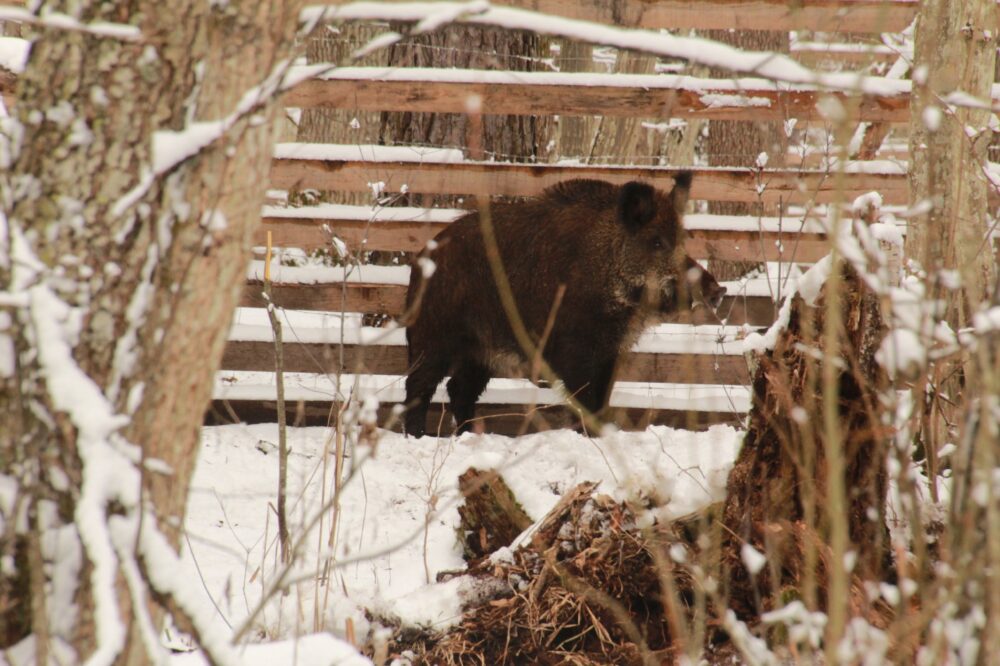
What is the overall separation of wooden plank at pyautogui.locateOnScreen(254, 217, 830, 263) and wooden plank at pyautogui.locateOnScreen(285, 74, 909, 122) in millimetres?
705

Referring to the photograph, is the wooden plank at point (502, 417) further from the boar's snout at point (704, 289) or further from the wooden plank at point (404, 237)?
the wooden plank at point (404, 237)

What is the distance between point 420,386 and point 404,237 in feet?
3.02

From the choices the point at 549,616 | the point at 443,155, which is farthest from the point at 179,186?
the point at 443,155

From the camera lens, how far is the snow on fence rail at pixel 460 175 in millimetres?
6109

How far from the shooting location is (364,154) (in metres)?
6.17

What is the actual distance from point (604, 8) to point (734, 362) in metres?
2.32

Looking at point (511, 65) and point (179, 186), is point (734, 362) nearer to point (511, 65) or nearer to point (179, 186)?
point (511, 65)

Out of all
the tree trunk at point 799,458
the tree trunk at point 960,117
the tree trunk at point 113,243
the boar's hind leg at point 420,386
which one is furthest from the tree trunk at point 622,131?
the tree trunk at point 113,243

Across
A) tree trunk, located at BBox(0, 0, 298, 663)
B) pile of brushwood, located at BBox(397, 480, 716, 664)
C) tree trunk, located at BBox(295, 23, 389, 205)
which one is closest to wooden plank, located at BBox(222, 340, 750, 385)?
tree trunk, located at BBox(295, 23, 389, 205)

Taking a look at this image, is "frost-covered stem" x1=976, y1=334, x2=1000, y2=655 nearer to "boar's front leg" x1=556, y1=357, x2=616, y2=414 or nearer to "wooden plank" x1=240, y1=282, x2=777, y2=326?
"boar's front leg" x1=556, y1=357, x2=616, y2=414

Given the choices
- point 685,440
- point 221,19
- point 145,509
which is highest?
point 221,19

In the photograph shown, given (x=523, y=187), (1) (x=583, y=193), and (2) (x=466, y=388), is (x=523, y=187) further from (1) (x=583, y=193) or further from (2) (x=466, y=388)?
(2) (x=466, y=388)

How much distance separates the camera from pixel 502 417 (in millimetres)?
6602

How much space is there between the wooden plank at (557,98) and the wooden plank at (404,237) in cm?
71
